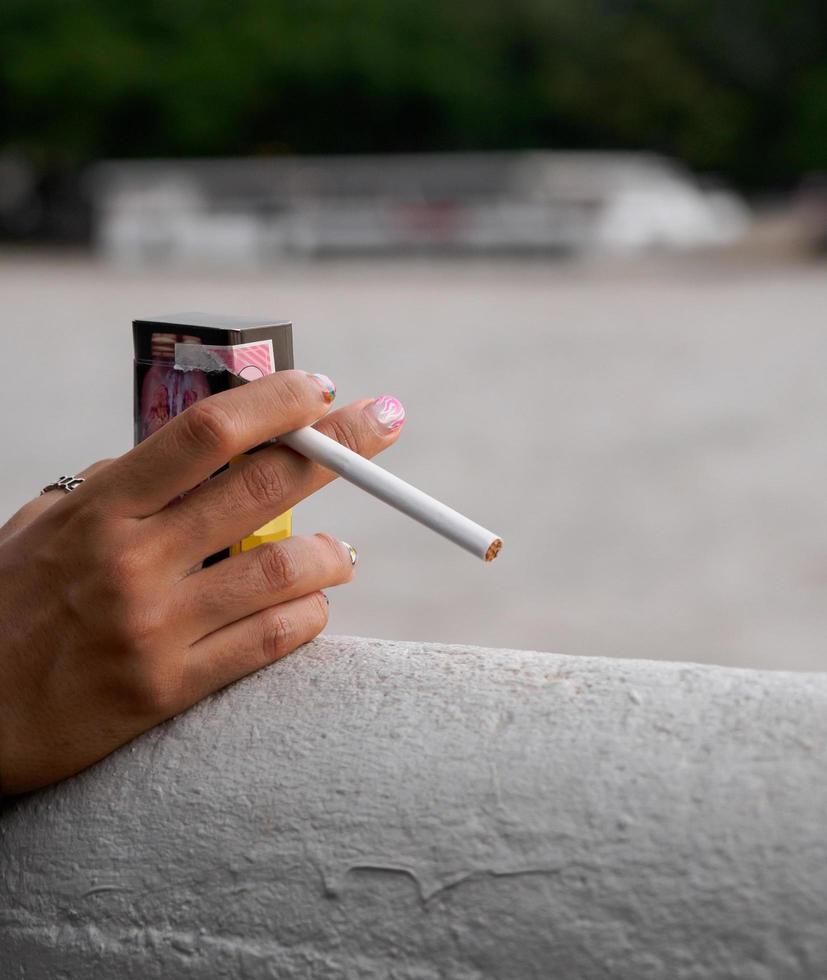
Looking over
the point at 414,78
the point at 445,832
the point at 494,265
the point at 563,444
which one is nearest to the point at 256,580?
the point at 445,832

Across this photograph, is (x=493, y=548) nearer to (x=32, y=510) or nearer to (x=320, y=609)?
(x=320, y=609)

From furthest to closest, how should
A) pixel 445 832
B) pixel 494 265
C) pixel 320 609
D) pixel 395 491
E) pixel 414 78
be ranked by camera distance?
pixel 414 78 < pixel 494 265 < pixel 320 609 < pixel 395 491 < pixel 445 832

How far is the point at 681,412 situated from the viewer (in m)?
9.70

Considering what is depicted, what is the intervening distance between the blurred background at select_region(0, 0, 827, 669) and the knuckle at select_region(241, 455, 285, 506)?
3.78 meters

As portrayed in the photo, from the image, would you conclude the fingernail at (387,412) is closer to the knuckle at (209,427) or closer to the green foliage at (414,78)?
the knuckle at (209,427)

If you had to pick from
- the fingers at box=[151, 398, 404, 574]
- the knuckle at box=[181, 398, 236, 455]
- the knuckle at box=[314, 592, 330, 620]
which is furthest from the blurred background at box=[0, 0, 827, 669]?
the knuckle at box=[181, 398, 236, 455]

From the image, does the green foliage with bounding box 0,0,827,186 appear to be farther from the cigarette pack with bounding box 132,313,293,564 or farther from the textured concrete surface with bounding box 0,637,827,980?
the textured concrete surface with bounding box 0,637,827,980

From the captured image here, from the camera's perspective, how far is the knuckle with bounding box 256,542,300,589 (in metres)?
1.14

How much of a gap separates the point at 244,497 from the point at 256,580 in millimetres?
80

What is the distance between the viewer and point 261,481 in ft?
3.62

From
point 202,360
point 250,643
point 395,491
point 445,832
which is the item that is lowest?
point 445,832

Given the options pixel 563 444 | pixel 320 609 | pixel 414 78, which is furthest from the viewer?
pixel 414 78

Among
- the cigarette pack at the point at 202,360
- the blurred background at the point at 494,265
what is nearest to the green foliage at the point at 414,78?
the blurred background at the point at 494,265

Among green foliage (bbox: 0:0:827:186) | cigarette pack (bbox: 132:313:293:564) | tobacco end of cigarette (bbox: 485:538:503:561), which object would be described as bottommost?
tobacco end of cigarette (bbox: 485:538:503:561)
